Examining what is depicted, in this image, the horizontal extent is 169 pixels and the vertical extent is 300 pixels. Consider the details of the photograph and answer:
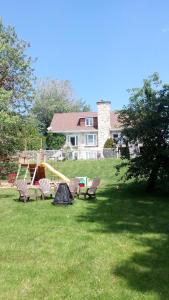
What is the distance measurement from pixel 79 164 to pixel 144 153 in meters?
16.4

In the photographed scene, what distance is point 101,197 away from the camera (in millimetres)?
17234

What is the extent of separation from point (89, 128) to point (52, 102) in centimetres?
1879

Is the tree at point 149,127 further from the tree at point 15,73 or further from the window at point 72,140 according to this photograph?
the window at point 72,140

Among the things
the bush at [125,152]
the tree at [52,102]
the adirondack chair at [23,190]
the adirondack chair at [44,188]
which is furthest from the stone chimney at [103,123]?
the adirondack chair at [23,190]

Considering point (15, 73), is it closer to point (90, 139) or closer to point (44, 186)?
point (44, 186)

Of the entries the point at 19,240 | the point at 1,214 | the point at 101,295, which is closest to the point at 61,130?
the point at 1,214

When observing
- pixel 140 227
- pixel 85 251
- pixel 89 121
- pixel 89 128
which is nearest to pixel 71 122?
pixel 89 121

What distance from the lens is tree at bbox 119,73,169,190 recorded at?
17484 mm

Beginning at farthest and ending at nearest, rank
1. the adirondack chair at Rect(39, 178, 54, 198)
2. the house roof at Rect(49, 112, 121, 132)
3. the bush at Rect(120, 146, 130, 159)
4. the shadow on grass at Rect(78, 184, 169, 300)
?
the house roof at Rect(49, 112, 121, 132), the bush at Rect(120, 146, 130, 159), the adirondack chair at Rect(39, 178, 54, 198), the shadow on grass at Rect(78, 184, 169, 300)

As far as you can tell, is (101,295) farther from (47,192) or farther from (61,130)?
(61,130)

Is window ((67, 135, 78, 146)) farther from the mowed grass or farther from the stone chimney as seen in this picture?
the mowed grass

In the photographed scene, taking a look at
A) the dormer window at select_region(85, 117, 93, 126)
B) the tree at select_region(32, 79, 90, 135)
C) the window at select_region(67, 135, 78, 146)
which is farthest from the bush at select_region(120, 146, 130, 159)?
the tree at select_region(32, 79, 90, 135)

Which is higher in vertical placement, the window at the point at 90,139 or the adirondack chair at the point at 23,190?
the window at the point at 90,139

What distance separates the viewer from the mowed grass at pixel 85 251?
20.8 ft
